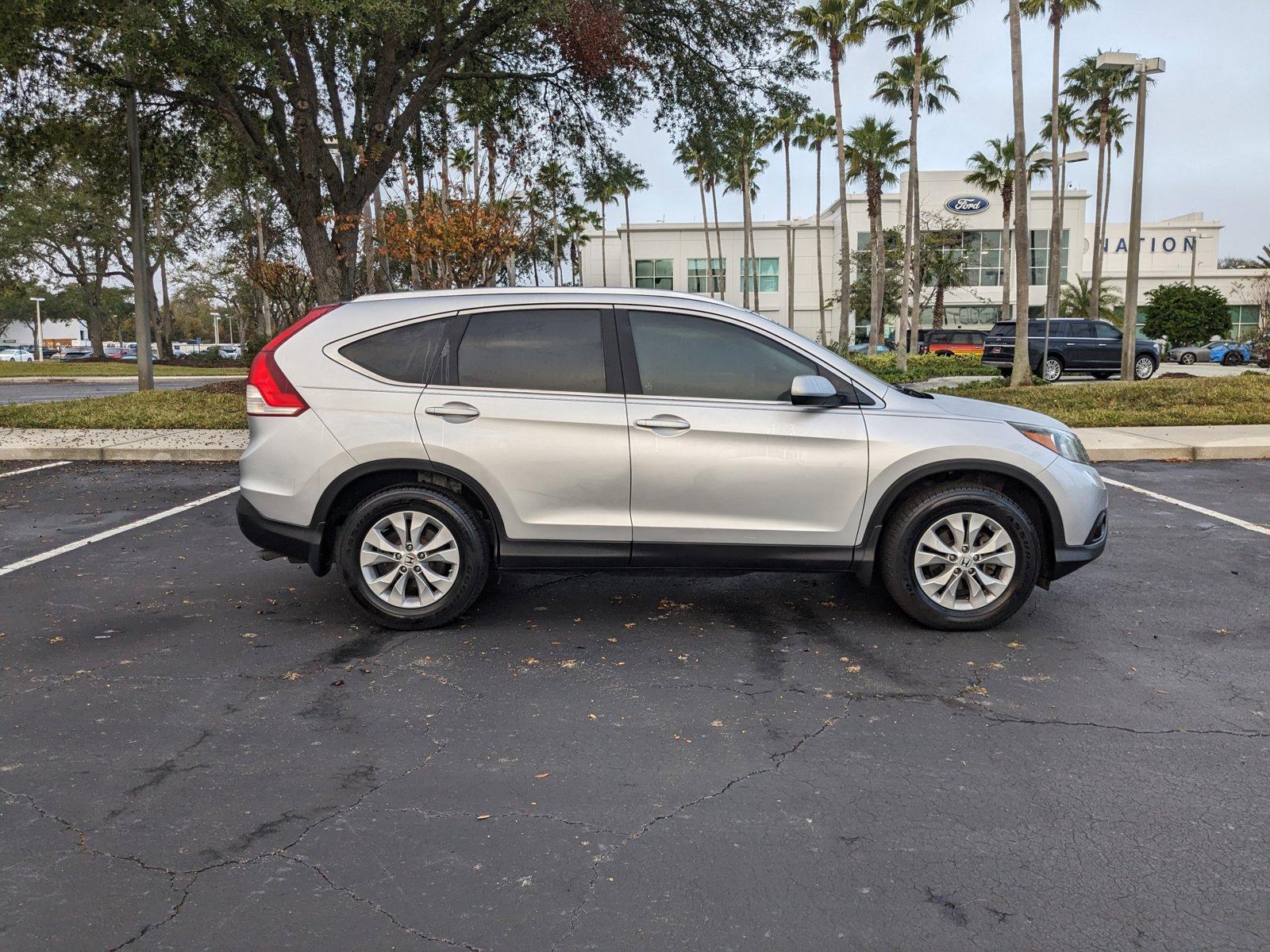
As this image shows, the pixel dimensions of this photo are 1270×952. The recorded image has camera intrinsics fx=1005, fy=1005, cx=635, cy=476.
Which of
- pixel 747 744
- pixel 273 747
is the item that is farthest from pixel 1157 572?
pixel 273 747

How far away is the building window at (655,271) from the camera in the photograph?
6738 centimetres

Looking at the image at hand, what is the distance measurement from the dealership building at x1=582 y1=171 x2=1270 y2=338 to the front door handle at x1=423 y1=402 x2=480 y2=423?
2145 inches

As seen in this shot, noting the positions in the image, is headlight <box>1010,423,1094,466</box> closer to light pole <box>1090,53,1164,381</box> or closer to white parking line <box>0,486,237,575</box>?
white parking line <box>0,486,237,575</box>

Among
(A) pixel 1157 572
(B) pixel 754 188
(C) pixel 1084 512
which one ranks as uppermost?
(B) pixel 754 188

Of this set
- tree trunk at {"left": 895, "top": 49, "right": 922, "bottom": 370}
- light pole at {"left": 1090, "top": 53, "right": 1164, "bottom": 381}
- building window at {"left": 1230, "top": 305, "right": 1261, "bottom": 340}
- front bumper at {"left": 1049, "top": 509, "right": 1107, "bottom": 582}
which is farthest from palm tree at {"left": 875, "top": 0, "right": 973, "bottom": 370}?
building window at {"left": 1230, "top": 305, "right": 1261, "bottom": 340}

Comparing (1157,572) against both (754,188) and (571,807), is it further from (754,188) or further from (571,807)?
(754,188)

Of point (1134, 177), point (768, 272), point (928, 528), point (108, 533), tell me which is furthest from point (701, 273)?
point (928, 528)

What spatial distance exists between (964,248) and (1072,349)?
3491cm

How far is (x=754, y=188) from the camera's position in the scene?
61531mm

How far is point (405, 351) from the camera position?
5453mm

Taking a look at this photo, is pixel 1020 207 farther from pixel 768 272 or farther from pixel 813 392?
pixel 768 272

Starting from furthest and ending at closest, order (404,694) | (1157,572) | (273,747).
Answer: (1157,572) → (404,694) → (273,747)

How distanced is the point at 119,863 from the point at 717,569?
3158mm

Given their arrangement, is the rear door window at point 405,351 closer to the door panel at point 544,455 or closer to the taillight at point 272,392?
Result: the door panel at point 544,455
